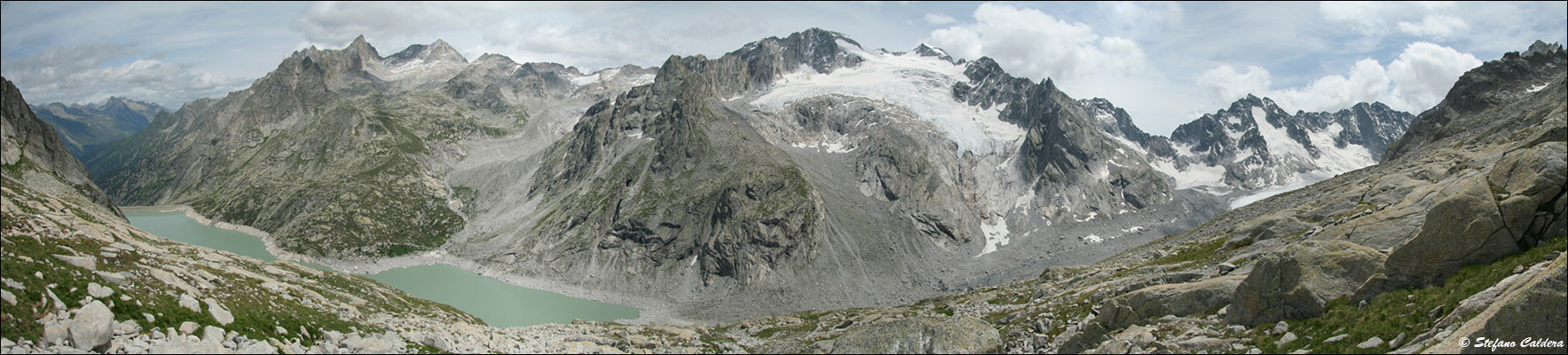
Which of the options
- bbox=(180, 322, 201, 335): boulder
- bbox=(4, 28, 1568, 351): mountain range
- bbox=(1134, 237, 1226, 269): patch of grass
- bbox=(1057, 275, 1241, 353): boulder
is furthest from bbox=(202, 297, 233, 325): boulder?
bbox=(1134, 237, 1226, 269): patch of grass

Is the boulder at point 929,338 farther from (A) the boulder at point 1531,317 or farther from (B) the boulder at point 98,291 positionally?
(B) the boulder at point 98,291

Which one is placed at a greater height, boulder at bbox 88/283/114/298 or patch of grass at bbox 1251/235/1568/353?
patch of grass at bbox 1251/235/1568/353

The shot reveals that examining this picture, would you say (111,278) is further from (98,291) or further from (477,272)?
(477,272)

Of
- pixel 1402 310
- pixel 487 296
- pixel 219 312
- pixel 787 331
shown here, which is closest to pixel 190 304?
pixel 219 312

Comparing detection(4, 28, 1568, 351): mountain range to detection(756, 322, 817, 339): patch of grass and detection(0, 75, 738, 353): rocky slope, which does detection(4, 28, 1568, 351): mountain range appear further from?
detection(756, 322, 817, 339): patch of grass

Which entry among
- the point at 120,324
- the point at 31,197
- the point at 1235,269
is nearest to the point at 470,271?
the point at 31,197

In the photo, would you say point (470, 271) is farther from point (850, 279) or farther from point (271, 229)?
point (850, 279)

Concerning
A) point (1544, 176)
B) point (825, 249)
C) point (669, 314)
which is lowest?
point (669, 314)
